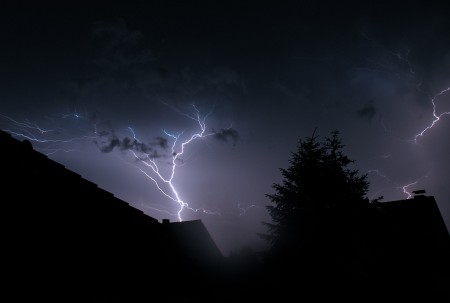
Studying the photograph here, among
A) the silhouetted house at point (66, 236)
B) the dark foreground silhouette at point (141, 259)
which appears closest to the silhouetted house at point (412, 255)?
the dark foreground silhouette at point (141, 259)

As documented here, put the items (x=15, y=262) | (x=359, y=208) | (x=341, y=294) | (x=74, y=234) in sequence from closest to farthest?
1. (x=15, y=262)
2. (x=74, y=234)
3. (x=341, y=294)
4. (x=359, y=208)

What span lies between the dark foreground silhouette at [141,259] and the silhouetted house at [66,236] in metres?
0.02

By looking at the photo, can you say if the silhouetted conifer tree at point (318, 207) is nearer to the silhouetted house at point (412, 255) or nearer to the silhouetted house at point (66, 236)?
the silhouetted house at point (412, 255)

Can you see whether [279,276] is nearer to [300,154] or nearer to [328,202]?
[328,202]

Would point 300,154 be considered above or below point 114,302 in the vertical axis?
above

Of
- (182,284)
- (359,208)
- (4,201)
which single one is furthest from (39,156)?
(359,208)

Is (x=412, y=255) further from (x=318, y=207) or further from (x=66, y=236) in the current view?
(x=66, y=236)

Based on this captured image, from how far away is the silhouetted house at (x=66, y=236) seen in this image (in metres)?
4.59

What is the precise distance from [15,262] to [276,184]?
→ 30.0ft

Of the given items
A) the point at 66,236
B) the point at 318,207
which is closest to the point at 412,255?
the point at 318,207

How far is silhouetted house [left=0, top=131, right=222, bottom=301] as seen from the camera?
15.1ft

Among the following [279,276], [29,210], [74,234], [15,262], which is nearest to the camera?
[15,262]

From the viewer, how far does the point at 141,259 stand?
280 inches

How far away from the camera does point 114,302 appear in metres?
6.07
